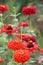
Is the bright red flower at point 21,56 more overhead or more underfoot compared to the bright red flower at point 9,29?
more underfoot

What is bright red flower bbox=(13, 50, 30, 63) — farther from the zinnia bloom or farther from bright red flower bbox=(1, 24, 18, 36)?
bright red flower bbox=(1, 24, 18, 36)

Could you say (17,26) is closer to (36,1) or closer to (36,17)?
(36,17)

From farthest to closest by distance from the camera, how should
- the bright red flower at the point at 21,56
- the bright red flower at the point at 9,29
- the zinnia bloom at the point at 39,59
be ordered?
the bright red flower at the point at 9,29
the zinnia bloom at the point at 39,59
the bright red flower at the point at 21,56

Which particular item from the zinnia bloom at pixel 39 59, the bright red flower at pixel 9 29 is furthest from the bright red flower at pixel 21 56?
the bright red flower at pixel 9 29

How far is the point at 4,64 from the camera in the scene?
1470mm

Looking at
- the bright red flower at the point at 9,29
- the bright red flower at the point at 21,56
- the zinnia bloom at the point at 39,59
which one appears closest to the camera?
the bright red flower at the point at 21,56

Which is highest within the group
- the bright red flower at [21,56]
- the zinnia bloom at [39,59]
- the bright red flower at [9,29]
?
the bright red flower at [9,29]

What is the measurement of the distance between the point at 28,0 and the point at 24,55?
10.7ft

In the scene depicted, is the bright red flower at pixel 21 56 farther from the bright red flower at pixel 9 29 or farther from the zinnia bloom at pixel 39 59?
the bright red flower at pixel 9 29

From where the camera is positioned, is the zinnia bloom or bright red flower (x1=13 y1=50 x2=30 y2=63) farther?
the zinnia bloom

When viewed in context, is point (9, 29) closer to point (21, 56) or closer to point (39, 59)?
point (39, 59)

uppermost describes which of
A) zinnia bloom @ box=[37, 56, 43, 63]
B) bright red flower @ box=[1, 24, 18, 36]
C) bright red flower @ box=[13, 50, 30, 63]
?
bright red flower @ box=[1, 24, 18, 36]

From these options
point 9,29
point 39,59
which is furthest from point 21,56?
point 9,29

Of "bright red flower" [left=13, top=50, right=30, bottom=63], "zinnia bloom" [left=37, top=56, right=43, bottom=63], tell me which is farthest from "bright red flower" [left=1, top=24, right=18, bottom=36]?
"bright red flower" [left=13, top=50, right=30, bottom=63]
